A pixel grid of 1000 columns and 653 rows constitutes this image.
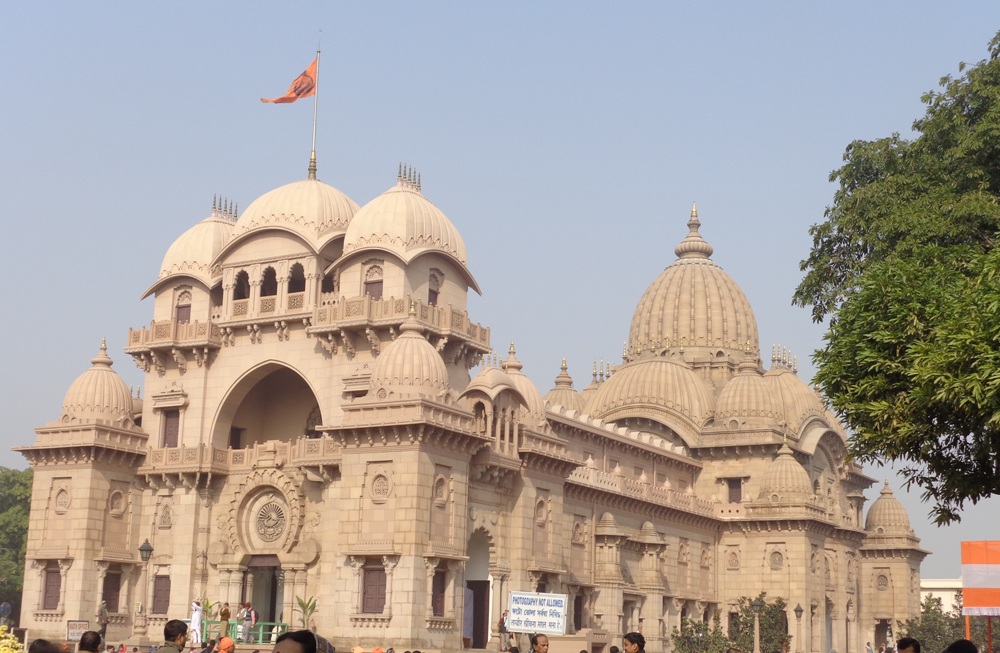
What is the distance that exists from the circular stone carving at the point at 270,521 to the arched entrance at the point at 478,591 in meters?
6.05

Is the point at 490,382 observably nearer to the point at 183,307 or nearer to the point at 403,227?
the point at 403,227

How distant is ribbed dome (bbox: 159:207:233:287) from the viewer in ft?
158

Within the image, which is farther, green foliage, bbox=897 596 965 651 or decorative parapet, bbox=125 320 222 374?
green foliage, bbox=897 596 965 651

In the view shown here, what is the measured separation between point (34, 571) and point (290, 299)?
39.6 feet

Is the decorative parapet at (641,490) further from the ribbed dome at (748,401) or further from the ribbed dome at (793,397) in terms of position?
the ribbed dome at (793,397)

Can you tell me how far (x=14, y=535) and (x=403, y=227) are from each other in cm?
Answer: 3642

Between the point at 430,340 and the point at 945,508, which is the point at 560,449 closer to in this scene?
the point at 430,340

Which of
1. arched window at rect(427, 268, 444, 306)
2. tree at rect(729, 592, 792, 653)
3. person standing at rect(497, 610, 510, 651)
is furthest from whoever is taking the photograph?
tree at rect(729, 592, 792, 653)

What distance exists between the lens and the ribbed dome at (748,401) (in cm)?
6575

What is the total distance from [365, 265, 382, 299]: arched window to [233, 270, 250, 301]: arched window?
4899 mm

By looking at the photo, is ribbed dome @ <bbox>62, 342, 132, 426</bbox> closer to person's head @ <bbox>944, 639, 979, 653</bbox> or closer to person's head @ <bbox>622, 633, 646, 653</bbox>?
person's head @ <bbox>622, 633, 646, 653</bbox>

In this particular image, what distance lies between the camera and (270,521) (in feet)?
147

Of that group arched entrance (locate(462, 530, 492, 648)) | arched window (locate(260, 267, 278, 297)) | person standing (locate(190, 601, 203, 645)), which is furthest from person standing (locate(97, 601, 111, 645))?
arched window (locate(260, 267, 278, 297))

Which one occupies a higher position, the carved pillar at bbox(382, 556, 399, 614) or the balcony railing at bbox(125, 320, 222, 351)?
the balcony railing at bbox(125, 320, 222, 351)
